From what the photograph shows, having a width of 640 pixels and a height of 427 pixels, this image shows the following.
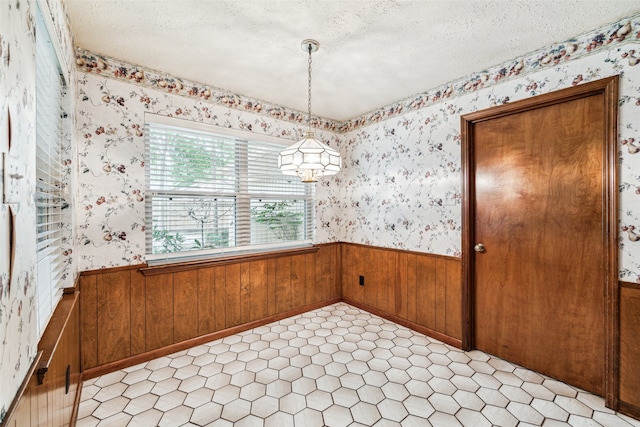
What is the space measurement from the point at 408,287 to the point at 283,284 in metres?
1.36

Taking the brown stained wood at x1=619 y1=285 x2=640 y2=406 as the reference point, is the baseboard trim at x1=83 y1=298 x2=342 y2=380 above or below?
below

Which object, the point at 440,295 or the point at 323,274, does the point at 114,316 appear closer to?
the point at 323,274

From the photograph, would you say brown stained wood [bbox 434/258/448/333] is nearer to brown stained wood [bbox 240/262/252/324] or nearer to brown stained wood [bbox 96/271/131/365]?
brown stained wood [bbox 240/262/252/324]

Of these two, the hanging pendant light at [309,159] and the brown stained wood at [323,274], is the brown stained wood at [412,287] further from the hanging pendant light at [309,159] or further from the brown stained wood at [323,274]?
the hanging pendant light at [309,159]

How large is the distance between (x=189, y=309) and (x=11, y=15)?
2372 mm

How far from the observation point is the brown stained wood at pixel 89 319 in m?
2.21

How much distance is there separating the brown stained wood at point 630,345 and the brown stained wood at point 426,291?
1.30 m

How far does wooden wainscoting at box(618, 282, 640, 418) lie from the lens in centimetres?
181

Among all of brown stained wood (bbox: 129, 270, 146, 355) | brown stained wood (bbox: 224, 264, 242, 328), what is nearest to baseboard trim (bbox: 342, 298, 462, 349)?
brown stained wood (bbox: 224, 264, 242, 328)

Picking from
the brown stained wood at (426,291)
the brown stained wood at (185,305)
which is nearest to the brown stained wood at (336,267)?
the brown stained wood at (426,291)

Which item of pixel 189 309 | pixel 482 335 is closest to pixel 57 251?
pixel 189 309

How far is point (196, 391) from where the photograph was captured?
2.06m

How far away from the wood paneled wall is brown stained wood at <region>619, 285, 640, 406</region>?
2.88 metres

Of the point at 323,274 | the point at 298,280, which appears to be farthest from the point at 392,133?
the point at 298,280
